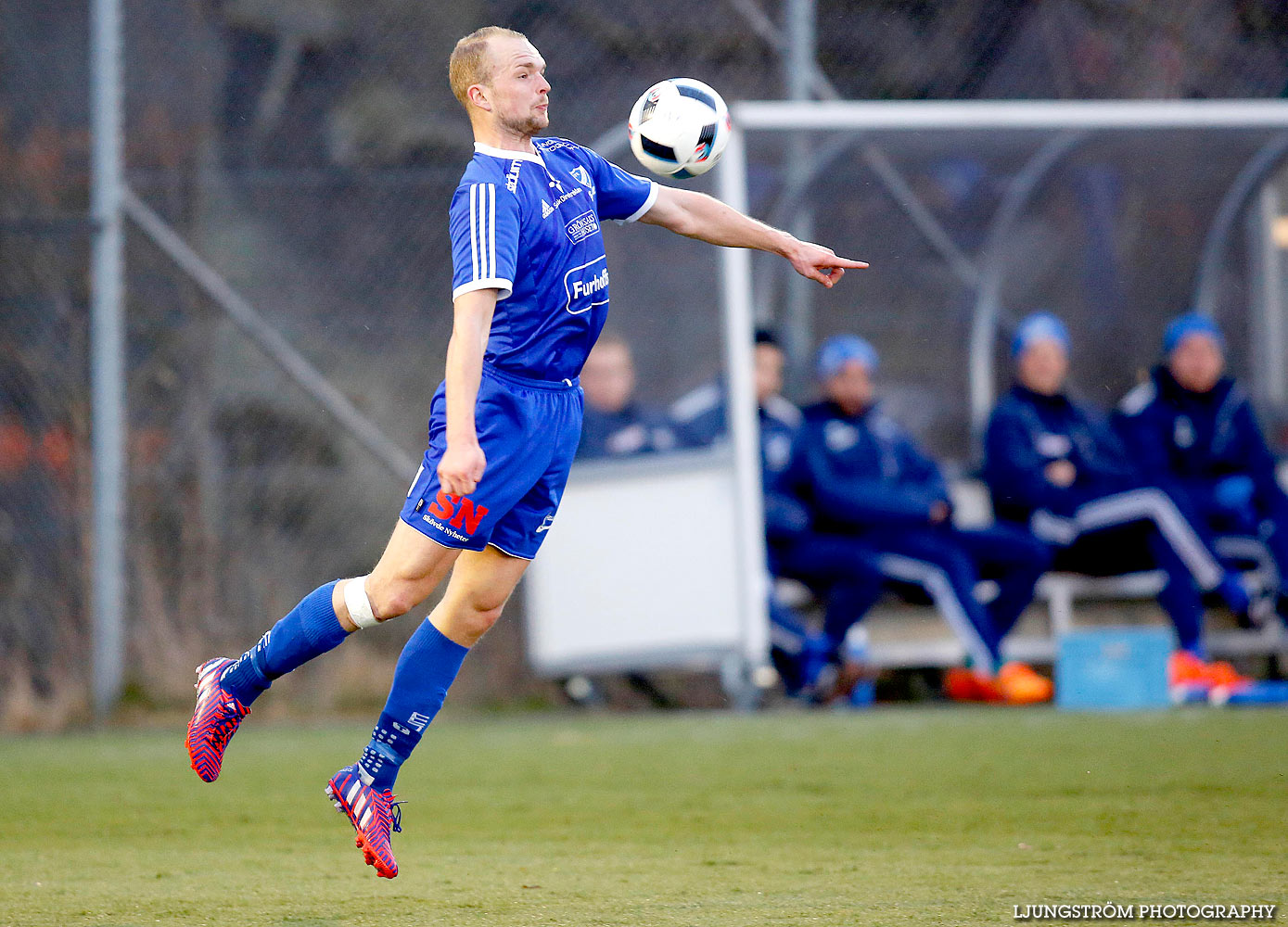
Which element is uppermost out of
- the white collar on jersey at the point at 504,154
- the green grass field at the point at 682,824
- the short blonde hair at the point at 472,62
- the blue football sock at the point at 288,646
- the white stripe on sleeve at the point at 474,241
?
the short blonde hair at the point at 472,62

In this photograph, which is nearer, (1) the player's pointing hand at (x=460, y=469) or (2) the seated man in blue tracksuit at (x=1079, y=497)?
(1) the player's pointing hand at (x=460, y=469)

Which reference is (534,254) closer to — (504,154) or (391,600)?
(504,154)

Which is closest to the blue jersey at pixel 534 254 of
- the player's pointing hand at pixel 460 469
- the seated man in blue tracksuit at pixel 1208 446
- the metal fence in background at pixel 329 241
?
the player's pointing hand at pixel 460 469

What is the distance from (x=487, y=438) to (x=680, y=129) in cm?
102

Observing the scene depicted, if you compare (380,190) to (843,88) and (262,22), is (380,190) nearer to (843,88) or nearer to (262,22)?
(262,22)

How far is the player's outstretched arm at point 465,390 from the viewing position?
3.48m

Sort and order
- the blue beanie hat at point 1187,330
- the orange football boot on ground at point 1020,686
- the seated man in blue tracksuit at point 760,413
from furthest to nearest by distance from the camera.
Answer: the blue beanie hat at point 1187,330 → the seated man in blue tracksuit at point 760,413 → the orange football boot on ground at point 1020,686

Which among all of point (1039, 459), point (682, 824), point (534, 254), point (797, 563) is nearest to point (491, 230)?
point (534, 254)

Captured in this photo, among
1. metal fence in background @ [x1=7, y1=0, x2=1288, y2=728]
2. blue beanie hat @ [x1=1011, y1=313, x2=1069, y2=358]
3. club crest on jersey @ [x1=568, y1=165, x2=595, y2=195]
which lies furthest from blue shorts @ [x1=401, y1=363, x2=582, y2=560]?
blue beanie hat @ [x1=1011, y1=313, x2=1069, y2=358]

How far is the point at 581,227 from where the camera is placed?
396 centimetres

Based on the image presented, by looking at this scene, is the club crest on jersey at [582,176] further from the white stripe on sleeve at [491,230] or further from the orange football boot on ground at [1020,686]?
the orange football boot on ground at [1020,686]

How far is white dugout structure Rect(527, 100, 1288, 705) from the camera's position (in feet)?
25.5

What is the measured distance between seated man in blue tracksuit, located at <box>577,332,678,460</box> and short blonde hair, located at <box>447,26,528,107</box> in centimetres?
432

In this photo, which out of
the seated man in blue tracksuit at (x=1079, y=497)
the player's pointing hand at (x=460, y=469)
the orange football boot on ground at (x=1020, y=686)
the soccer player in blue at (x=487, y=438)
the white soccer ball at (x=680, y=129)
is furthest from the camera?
the seated man in blue tracksuit at (x=1079, y=497)
